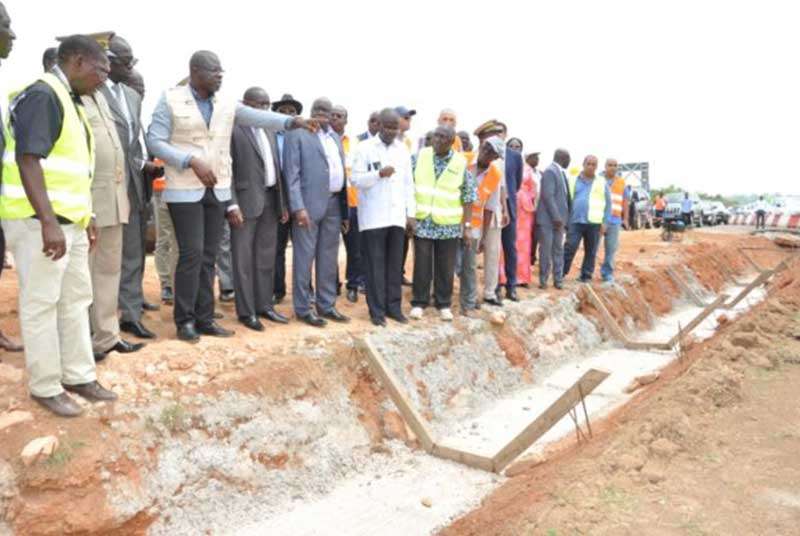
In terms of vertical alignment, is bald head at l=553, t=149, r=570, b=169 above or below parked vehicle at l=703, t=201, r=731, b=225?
above

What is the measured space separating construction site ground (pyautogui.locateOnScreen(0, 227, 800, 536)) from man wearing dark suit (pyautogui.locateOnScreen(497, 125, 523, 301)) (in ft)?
7.20

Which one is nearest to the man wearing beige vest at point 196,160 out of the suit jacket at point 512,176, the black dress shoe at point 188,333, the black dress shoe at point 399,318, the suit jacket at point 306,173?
the black dress shoe at point 188,333

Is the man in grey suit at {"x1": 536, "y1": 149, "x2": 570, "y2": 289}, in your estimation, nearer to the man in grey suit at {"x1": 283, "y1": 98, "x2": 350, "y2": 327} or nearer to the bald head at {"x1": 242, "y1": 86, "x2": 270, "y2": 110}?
the man in grey suit at {"x1": 283, "y1": 98, "x2": 350, "y2": 327}

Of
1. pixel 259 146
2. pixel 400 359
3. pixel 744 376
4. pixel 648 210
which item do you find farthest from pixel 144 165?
pixel 648 210

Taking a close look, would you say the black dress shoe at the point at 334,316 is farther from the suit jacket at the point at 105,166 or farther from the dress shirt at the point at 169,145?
the suit jacket at the point at 105,166

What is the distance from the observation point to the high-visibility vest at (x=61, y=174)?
3377mm

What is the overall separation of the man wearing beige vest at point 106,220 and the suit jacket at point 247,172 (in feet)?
3.35

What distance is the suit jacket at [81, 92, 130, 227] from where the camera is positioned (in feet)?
13.6

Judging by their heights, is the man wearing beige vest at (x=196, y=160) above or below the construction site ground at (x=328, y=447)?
above

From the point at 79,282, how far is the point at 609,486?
10.3 feet

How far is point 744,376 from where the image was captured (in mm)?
5629

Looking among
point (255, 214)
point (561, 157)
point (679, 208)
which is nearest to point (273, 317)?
point (255, 214)

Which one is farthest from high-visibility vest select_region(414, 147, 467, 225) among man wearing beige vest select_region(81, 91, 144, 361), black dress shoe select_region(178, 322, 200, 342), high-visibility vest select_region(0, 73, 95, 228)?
high-visibility vest select_region(0, 73, 95, 228)

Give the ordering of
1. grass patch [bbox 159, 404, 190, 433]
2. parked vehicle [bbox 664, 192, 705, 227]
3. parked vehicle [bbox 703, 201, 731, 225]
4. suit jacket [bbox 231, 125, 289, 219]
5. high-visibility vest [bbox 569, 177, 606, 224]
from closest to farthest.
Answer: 1. grass patch [bbox 159, 404, 190, 433]
2. suit jacket [bbox 231, 125, 289, 219]
3. high-visibility vest [bbox 569, 177, 606, 224]
4. parked vehicle [bbox 664, 192, 705, 227]
5. parked vehicle [bbox 703, 201, 731, 225]
